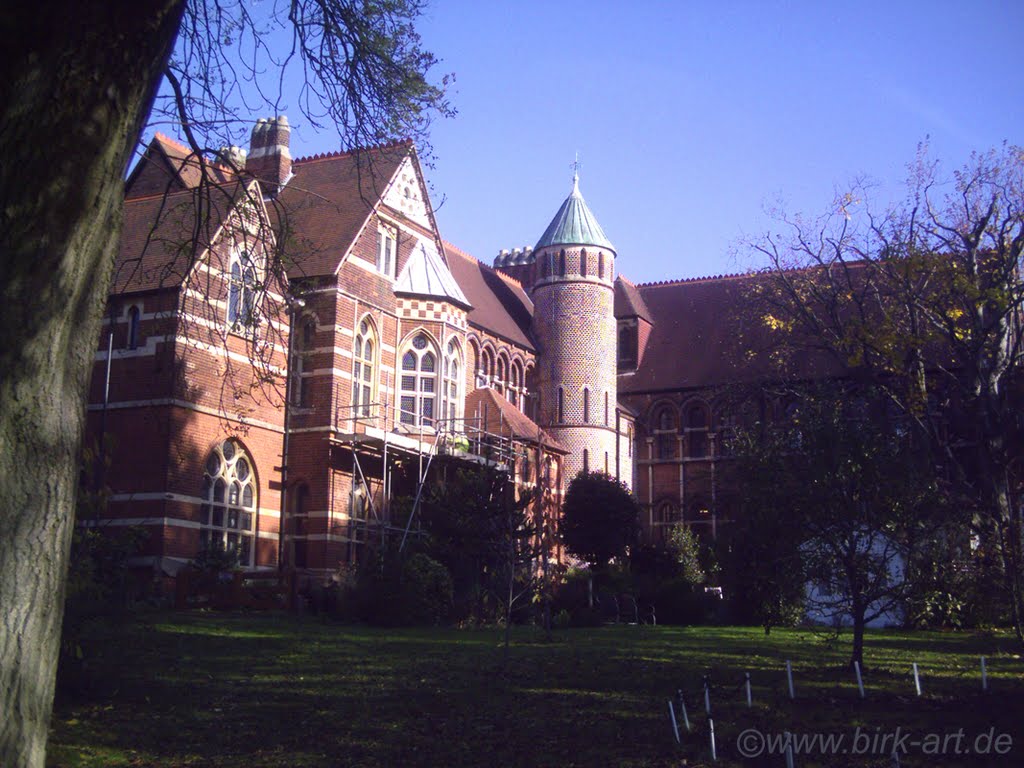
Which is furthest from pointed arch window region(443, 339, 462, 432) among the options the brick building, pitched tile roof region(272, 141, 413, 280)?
pitched tile roof region(272, 141, 413, 280)

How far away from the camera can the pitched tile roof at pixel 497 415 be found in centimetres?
3859

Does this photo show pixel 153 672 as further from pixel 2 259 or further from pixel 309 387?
pixel 309 387

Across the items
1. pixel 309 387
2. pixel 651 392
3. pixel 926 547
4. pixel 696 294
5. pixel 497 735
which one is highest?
pixel 696 294

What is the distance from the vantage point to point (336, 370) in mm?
30188

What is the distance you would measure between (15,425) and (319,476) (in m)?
24.7

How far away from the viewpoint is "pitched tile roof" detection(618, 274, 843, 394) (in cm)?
5053

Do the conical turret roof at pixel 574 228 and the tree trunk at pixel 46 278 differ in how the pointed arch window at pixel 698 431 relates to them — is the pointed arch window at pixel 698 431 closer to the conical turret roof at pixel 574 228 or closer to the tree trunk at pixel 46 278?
the conical turret roof at pixel 574 228

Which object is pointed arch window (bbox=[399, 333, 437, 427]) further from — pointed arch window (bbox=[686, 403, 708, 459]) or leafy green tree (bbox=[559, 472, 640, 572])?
pointed arch window (bbox=[686, 403, 708, 459])

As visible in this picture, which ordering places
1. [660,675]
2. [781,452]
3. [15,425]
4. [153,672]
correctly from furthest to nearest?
[781,452] → [660,675] → [153,672] → [15,425]

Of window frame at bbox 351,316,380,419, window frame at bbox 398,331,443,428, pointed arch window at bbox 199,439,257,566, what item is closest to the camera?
pointed arch window at bbox 199,439,257,566

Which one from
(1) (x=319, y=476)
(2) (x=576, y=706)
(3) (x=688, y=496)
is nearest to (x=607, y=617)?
(1) (x=319, y=476)

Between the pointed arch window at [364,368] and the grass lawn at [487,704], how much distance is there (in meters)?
12.2

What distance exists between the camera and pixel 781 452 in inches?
682

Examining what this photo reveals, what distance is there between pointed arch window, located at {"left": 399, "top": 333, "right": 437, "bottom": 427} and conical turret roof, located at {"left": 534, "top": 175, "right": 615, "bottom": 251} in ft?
49.1
